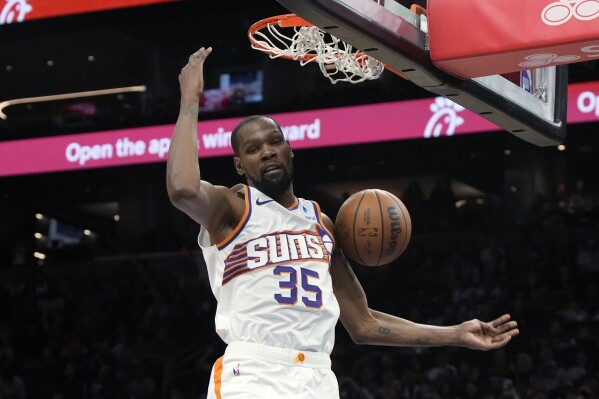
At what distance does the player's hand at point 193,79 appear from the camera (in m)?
3.52

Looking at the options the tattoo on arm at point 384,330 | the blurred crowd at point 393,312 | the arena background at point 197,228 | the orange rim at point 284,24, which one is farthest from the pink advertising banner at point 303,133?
the tattoo on arm at point 384,330

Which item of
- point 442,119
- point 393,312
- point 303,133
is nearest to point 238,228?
point 442,119

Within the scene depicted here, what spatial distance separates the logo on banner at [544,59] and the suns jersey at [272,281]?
1034 mm

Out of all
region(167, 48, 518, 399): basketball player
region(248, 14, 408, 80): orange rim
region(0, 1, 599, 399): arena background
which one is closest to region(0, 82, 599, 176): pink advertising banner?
region(0, 1, 599, 399): arena background

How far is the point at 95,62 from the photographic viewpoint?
19.8 meters

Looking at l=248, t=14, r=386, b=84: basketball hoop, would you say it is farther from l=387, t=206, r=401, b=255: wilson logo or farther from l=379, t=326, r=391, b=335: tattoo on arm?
l=379, t=326, r=391, b=335: tattoo on arm

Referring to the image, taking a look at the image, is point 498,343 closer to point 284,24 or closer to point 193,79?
point 193,79

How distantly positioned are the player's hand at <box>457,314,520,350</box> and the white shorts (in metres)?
0.70

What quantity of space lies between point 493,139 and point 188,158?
38.1 ft

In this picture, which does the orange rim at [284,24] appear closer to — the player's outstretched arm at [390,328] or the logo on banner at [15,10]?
the player's outstretched arm at [390,328]

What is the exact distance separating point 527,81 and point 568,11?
2.10ft

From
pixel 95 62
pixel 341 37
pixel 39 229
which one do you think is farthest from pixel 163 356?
pixel 341 37

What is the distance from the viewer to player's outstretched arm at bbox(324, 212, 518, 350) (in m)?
4.16

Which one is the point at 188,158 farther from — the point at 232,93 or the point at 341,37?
the point at 232,93
